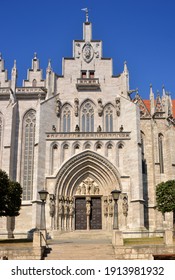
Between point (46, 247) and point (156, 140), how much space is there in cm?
1850

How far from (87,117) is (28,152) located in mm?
7116

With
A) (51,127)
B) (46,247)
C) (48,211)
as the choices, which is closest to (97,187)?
(48,211)

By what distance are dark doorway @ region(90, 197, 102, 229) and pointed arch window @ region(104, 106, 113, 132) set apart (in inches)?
291

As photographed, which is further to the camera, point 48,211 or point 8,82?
point 8,82

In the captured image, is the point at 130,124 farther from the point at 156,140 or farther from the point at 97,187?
the point at 97,187

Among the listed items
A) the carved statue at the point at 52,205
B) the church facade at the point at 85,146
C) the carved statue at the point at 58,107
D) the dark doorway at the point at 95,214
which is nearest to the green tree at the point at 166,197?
the church facade at the point at 85,146

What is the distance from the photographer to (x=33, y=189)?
29.7 m

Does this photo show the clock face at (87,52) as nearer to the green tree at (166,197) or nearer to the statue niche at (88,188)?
the statue niche at (88,188)

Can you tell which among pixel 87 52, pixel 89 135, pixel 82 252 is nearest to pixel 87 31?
pixel 87 52

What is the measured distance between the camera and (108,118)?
112 feet

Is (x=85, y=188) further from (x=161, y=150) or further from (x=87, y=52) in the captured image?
(x=87, y=52)

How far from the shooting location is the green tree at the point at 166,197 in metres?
25.9

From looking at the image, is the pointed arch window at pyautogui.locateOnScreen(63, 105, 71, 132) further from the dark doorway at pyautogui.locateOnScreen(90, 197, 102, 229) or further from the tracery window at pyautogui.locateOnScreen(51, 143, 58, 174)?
the dark doorway at pyautogui.locateOnScreen(90, 197, 102, 229)
